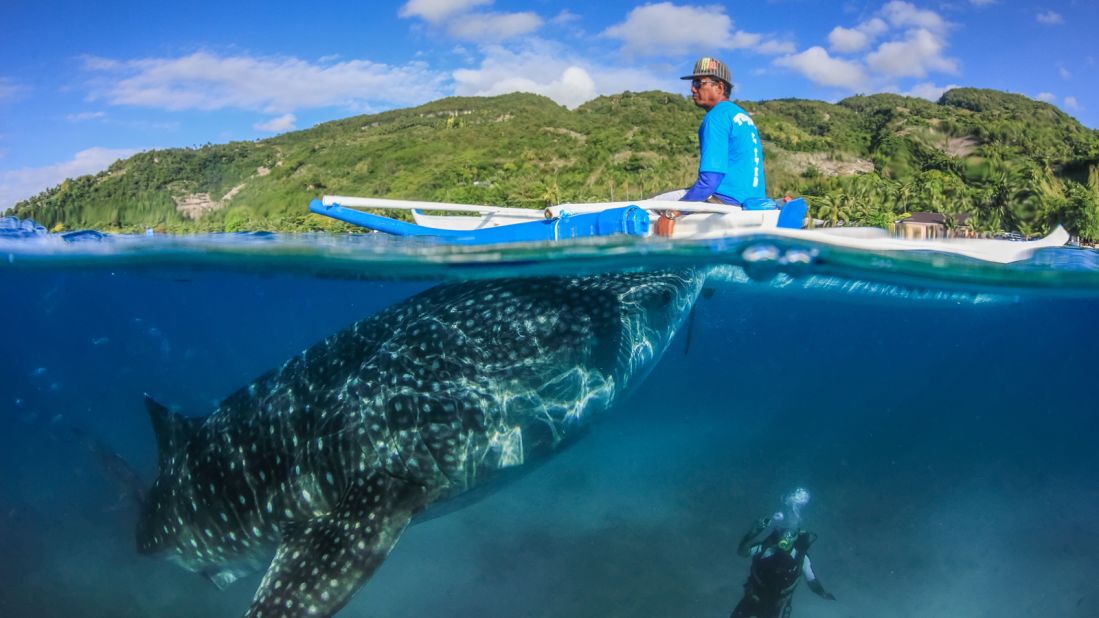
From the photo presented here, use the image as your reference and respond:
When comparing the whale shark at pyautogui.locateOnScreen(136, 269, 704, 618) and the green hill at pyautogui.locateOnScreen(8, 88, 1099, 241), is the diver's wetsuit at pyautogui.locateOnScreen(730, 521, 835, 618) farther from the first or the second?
the green hill at pyautogui.locateOnScreen(8, 88, 1099, 241)

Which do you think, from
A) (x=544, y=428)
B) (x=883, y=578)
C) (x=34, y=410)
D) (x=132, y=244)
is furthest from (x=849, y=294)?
(x=34, y=410)

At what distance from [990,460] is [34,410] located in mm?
26050

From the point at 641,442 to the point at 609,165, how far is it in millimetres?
76903

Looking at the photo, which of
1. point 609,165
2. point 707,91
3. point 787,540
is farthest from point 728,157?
point 609,165

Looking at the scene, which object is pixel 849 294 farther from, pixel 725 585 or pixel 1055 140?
pixel 1055 140

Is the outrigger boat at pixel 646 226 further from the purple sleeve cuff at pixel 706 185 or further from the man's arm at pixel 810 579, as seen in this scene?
the man's arm at pixel 810 579

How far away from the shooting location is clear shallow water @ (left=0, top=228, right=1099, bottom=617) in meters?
8.70

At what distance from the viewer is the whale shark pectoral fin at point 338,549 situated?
4062mm

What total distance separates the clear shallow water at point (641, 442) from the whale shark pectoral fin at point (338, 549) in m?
1.44

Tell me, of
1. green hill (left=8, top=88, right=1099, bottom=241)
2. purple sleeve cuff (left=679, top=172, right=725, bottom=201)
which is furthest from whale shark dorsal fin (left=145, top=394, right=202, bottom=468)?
green hill (left=8, top=88, right=1099, bottom=241)

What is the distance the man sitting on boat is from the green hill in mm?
48717

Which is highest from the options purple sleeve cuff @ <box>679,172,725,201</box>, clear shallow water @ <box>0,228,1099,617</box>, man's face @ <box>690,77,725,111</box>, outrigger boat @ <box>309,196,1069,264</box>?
man's face @ <box>690,77,725,111</box>

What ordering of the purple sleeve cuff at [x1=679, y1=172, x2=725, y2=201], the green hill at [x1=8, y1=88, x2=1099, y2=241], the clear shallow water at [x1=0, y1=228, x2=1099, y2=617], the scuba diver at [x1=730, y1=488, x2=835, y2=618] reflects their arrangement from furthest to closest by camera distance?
the green hill at [x1=8, y1=88, x2=1099, y2=241], the clear shallow water at [x1=0, y1=228, x2=1099, y2=617], the scuba diver at [x1=730, y1=488, x2=835, y2=618], the purple sleeve cuff at [x1=679, y1=172, x2=725, y2=201]

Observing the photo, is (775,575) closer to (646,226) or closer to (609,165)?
(646,226)
